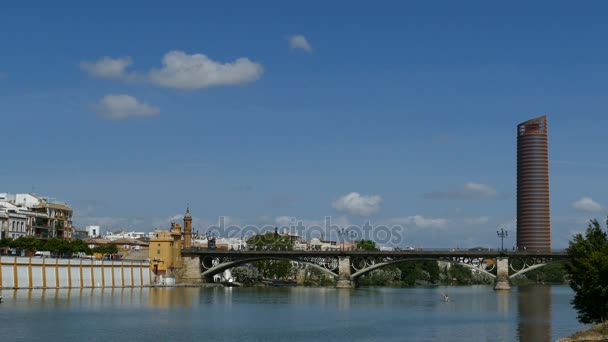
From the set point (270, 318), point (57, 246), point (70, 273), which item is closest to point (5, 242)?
point (57, 246)

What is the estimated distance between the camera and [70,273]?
132125mm

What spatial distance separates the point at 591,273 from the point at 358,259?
326ft

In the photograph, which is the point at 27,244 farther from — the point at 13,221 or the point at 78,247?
the point at 13,221

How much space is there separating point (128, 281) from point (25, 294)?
3500 cm

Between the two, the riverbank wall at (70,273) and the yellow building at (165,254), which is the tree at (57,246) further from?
the yellow building at (165,254)

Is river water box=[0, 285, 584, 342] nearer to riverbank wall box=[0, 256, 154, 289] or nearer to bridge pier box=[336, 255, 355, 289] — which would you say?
riverbank wall box=[0, 256, 154, 289]

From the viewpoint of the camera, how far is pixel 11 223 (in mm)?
156625

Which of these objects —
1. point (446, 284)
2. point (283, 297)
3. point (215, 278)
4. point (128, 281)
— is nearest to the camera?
point (283, 297)

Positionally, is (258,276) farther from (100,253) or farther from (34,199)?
(34,199)

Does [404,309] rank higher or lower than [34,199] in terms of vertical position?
lower

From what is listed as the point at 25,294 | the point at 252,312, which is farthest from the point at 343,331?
the point at 25,294

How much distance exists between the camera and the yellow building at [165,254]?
15712 centimetres

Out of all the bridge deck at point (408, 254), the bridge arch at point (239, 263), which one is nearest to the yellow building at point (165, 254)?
the bridge arch at point (239, 263)

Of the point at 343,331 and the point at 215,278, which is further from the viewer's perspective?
the point at 215,278
